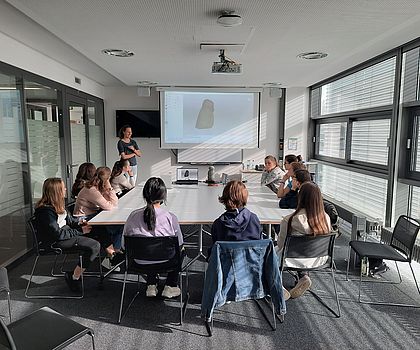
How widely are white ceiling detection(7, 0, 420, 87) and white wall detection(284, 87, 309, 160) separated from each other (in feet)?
7.34

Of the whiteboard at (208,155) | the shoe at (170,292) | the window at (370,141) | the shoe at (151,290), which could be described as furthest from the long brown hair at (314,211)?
the whiteboard at (208,155)

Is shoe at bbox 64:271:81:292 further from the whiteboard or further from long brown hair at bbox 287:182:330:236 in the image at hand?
the whiteboard

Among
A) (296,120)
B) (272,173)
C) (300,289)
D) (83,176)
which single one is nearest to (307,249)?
(300,289)

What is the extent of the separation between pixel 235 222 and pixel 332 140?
448 cm

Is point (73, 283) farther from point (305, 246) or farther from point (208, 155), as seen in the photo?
point (208, 155)

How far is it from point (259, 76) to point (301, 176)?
3015mm

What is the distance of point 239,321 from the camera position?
8.77ft

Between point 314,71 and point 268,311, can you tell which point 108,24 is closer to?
point 268,311

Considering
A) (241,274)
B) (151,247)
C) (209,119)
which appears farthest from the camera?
(209,119)

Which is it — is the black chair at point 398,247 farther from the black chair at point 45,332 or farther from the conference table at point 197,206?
the black chair at point 45,332

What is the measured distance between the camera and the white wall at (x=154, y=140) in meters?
7.43


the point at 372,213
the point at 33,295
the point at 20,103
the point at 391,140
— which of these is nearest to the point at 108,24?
the point at 20,103

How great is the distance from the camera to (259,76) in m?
5.85

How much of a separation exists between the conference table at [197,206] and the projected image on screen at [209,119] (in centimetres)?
257
